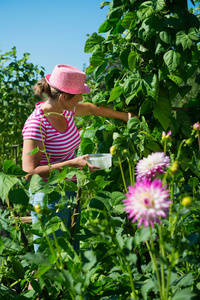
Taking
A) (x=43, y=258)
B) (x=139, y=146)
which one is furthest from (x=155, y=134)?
(x=43, y=258)

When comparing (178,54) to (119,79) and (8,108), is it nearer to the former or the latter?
(119,79)

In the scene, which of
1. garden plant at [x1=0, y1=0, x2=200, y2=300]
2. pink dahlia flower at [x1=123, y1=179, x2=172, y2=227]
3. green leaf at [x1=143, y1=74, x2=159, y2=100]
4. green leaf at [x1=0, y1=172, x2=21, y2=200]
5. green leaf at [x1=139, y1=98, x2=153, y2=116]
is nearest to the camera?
pink dahlia flower at [x1=123, y1=179, x2=172, y2=227]

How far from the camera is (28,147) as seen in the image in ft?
5.22

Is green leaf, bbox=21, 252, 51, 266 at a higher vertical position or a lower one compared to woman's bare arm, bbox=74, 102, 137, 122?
lower

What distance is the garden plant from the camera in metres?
0.66

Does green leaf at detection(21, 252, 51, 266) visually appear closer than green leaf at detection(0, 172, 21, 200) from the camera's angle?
Yes

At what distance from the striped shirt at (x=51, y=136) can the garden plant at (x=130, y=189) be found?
0.43 ft

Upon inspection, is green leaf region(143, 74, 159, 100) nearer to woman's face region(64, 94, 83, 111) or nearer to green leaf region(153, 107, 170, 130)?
green leaf region(153, 107, 170, 130)

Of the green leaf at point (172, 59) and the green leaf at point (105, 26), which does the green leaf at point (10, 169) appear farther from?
the green leaf at point (105, 26)

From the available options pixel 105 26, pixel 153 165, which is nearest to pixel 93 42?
pixel 105 26

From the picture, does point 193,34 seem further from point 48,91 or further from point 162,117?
point 48,91

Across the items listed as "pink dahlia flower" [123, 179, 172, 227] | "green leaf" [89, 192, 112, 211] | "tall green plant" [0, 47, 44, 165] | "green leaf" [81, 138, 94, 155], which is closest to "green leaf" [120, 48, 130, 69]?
"green leaf" [81, 138, 94, 155]

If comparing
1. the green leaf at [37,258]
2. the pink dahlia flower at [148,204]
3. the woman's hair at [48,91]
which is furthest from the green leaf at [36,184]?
the woman's hair at [48,91]

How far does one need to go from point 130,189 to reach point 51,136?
114cm
